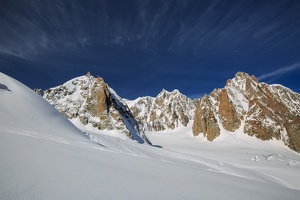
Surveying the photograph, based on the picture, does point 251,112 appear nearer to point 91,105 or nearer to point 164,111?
point 91,105

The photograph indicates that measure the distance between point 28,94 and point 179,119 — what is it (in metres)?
157

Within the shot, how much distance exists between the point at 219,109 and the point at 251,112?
59.7 ft

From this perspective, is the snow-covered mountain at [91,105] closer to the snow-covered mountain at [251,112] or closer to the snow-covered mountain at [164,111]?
the snow-covered mountain at [251,112]

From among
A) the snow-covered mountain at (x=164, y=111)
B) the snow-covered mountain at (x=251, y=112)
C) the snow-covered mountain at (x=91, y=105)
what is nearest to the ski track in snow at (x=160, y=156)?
the snow-covered mountain at (x=91, y=105)

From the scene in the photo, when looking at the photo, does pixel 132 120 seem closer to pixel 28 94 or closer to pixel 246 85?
pixel 28 94

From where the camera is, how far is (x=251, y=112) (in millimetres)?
100438

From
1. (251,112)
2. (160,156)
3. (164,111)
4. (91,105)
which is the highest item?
(164,111)

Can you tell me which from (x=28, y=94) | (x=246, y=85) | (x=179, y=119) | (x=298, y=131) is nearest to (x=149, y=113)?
(x=179, y=119)

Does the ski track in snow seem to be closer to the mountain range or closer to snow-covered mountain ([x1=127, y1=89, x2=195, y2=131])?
the mountain range

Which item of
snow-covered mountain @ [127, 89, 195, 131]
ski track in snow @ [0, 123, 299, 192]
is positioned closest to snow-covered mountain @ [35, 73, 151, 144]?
ski track in snow @ [0, 123, 299, 192]

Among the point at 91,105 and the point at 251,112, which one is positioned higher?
the point at 251,112

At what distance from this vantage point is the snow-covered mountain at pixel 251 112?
297ft

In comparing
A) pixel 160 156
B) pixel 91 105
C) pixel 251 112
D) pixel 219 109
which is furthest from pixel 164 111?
pixel 160 156

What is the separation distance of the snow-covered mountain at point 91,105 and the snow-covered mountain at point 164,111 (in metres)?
85.0
